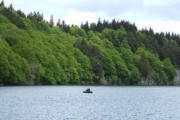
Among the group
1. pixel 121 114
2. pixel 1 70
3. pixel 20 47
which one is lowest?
pixel 121 114

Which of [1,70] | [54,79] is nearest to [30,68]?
[54,79]

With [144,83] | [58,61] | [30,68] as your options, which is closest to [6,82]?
[30,68]

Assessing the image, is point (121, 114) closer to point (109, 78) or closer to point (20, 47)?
point (20, 47)

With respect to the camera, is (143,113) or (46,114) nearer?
(46,114)

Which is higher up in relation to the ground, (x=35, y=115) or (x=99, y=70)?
(x=99, y=70)

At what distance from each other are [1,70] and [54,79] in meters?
32.8

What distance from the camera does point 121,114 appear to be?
48.0 metres

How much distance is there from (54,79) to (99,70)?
110 feet

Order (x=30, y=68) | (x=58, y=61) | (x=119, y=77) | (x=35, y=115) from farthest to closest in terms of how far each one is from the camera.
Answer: (x=119, y=77) → (x=58, y=61) → (x=30, y=68) → (x=35, y=115)

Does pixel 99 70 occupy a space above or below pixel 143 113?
above

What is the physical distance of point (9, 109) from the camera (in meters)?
48.9

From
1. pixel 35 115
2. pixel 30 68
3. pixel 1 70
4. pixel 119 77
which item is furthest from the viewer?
pixel 119 77

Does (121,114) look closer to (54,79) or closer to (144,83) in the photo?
(54,79)

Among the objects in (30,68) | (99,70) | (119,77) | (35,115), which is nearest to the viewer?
(35,115)
